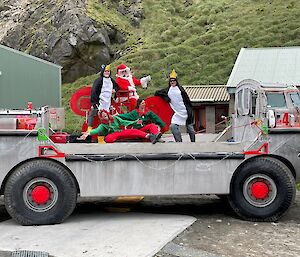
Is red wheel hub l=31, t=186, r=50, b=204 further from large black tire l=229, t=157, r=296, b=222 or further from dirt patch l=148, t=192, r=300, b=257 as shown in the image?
large black tire l=229, t=157, r=296, b=222

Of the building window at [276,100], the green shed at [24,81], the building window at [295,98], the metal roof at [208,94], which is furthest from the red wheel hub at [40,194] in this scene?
the metal roof at [208,94]

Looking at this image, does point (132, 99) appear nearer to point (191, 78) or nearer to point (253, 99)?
point (253, 99)

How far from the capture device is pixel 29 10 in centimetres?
5691

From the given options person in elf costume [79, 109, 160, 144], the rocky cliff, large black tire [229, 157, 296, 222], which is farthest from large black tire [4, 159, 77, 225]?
the rocky cliff

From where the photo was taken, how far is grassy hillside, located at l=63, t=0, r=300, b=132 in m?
38.9

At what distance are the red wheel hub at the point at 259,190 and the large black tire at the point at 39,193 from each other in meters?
2.83

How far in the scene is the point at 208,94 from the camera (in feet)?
101

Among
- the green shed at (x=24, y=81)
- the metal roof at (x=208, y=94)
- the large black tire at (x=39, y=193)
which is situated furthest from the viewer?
the metal roof at (x=208, y=94)

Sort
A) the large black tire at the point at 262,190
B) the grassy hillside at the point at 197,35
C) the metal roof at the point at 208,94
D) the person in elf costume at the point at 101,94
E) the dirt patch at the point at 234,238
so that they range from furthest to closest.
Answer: the grassy hillside at the point at 197,35 < the metal roof at the point at 208,94 < the person in elf costume at the point at 101,94 < the large black tire at the point at 262,190 < the dirt patch at the point at 234,238

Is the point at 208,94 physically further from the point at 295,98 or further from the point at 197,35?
the point at 295,98

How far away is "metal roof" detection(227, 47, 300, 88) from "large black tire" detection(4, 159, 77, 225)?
1853cm

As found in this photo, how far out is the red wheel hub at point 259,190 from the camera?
784cm

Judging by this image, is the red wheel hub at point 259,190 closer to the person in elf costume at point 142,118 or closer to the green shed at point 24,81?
the person in elf costume at point 142,118

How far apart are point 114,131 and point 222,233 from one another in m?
2.44
